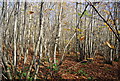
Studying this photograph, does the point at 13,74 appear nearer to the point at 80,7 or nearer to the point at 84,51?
the point at 84,51

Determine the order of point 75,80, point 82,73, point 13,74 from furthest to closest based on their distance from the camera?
point 82,73
point 75,80
point 13,74

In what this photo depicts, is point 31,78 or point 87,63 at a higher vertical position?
point 31,78

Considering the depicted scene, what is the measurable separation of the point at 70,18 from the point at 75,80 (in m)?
7.40

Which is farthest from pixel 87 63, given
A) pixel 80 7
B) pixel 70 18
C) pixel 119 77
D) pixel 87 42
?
pixel 70 18

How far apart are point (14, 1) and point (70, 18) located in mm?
8145

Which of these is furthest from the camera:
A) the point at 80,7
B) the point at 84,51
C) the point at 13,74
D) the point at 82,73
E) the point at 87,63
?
the point at 80,7

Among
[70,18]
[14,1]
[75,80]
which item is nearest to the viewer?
[14,1]

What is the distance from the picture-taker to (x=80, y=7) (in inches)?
259

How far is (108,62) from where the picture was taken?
5395 mm

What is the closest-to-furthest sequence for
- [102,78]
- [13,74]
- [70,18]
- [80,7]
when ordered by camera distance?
[13,74], [102,78], [80,7], [70,18]

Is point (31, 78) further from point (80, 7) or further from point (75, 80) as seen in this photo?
point (80, 7)

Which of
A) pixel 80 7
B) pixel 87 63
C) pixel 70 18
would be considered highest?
pixel 80 7

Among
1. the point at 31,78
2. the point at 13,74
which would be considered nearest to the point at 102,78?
the point at 31,78

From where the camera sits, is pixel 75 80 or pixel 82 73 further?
pixel 82 73
